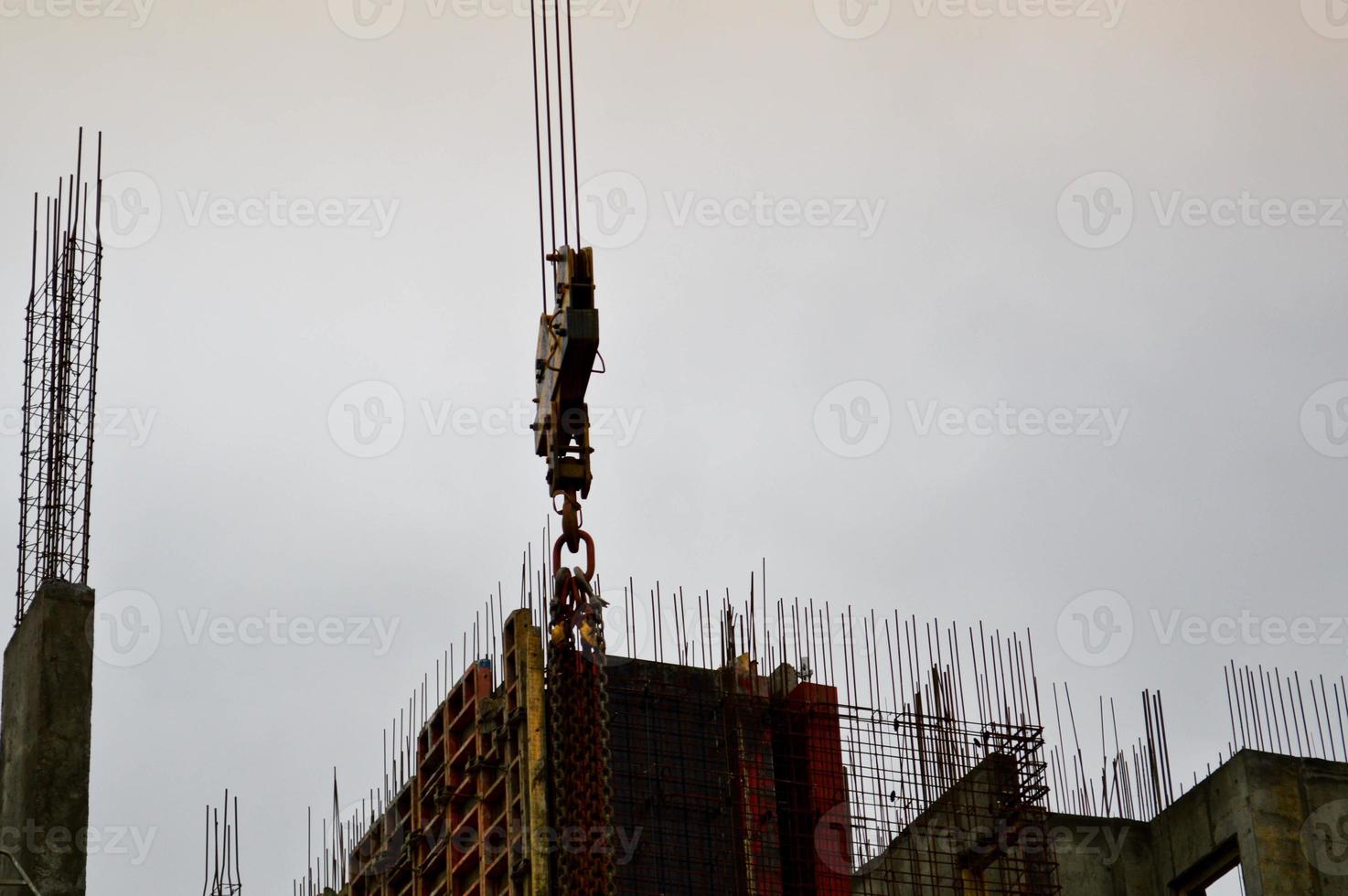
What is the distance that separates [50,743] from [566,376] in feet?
29.2

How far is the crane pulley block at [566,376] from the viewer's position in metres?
17.6

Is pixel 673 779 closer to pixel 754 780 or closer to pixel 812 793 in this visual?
pixel 754 780

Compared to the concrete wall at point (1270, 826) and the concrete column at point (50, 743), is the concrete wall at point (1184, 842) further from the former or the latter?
the concrete column at point (50, 743)

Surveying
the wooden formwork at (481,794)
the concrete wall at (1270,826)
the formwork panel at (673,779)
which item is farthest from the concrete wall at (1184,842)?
the wooden formwork at (481,794)

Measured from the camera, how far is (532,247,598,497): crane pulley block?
57.7ft

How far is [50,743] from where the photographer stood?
23.6 meters

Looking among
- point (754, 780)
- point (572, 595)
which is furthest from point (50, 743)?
point (754, 780)

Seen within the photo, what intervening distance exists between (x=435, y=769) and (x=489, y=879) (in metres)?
4.17

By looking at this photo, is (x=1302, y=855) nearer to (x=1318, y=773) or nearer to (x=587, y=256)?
(x=1318, y=773)

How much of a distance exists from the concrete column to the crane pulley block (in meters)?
8.13

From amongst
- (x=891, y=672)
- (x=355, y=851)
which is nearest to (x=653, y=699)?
(x=891, y=672)

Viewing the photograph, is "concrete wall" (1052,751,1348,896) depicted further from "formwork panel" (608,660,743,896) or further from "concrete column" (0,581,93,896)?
"concrete column" (0,581,93,896)

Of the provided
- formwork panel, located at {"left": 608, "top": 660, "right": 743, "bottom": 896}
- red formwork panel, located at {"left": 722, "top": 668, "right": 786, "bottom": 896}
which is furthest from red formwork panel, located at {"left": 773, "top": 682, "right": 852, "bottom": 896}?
formwork panel, located at {"left": 608, "top": 660, "right": 743, "bottom": 896}

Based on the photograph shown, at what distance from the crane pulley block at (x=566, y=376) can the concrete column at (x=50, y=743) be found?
8.13m
